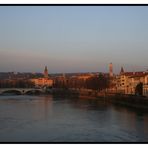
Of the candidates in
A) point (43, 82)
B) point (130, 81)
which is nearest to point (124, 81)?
point (130, 81)

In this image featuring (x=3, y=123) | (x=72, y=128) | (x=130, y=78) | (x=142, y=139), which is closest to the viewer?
(x=142, y=139)

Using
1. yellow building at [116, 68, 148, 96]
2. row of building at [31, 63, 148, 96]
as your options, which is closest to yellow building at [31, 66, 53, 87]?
row of building at [31, 63, 148, 96]

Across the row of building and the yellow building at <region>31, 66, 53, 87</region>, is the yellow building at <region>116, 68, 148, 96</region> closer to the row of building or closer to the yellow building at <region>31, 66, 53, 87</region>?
the row of building

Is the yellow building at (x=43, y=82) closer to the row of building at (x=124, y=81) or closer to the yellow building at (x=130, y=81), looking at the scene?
the row of building at (x=124, y=81)

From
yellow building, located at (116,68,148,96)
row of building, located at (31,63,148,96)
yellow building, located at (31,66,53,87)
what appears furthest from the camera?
yellow building, located at (31,66,53,87)

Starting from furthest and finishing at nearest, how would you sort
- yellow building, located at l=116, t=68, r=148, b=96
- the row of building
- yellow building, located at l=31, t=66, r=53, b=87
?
yellow building, located at l=31, t=66, r=53, b=87 → yellow building, located at l=116, t=68, r=148, b=96 → the row of building

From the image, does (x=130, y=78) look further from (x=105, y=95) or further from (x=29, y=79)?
(x=29, y=79)

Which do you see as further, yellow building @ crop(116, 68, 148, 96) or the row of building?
yellow building @ crop(116, 68, 148, 96)

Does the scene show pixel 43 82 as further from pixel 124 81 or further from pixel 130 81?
pixel 130 81

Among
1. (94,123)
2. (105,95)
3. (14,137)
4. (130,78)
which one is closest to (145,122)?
(94,123)

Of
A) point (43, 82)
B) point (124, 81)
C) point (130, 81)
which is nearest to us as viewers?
point (130, 81)

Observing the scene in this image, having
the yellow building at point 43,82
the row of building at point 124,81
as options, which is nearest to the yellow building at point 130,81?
the row of building at point 124,81
